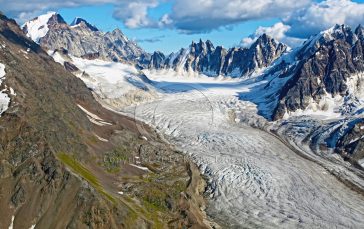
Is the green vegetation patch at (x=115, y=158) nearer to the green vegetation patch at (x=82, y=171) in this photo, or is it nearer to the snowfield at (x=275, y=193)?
the green vegetation patch at (x=82, y=171)

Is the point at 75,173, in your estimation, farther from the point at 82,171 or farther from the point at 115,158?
the point at 115,158

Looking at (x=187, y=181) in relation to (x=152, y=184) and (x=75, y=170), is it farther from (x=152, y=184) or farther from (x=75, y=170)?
(x=75, y=170)

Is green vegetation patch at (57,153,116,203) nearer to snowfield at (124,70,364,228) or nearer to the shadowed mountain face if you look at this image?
the shadowed mountain face

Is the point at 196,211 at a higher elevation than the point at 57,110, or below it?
below

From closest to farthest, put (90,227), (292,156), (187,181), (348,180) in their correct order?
(90,227), (187,181), (348,180), (292,156)

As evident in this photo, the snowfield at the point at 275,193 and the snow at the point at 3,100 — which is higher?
the snow at the point at 3,100

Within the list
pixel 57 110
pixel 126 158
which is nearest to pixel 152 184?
pixel 126 158

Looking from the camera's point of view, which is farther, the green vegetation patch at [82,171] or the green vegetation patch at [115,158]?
the green vegetation patch at [115,158]

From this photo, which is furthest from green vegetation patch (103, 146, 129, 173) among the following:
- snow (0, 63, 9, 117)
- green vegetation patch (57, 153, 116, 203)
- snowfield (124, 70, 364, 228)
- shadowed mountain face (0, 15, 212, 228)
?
snow (0, 63, 9, 117)

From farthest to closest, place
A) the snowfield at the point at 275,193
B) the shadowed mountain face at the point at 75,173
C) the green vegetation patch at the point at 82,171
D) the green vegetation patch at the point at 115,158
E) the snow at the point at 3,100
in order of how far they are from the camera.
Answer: the green vegetation patch at the point at 115,158 < the snow at the point at 3,100 < the snowfield at the point at 275,193 < the green vegetation patch at the point at 82,171 < the shadowed mountain face at the point at 75,173

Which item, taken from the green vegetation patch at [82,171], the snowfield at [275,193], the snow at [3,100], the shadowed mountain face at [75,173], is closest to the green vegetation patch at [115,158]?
the shadowed mountain face at [75,173]
